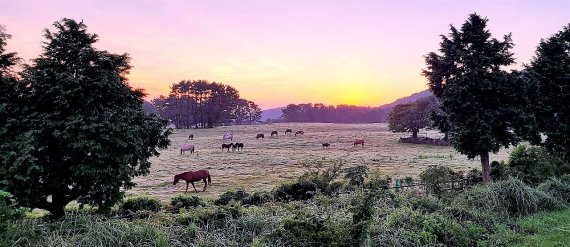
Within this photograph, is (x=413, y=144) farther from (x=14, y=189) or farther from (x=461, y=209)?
(x=14, y=189)

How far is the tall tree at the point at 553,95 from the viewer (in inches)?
709

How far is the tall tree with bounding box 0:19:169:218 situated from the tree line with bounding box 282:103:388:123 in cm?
13782

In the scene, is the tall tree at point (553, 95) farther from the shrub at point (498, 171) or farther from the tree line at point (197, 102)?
the tree line at point (197, 102)

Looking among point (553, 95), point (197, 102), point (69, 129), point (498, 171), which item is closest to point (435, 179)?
point (498, 171)

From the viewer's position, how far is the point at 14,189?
862 cm

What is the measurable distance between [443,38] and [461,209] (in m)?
9.79

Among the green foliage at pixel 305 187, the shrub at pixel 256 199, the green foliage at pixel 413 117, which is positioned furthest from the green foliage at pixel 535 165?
the green foliage at pixel 413 117

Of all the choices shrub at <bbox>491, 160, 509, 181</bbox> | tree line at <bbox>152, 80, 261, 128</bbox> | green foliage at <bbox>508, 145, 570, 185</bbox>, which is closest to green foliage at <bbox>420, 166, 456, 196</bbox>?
green foliage at <bbox>508, 145, 570, 185</bbox>

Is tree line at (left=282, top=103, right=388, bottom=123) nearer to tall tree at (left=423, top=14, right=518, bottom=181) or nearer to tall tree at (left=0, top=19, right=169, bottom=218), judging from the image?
tall tree at (left=423, top=14, right=518, bottom=181)

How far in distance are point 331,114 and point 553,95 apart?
140 metres

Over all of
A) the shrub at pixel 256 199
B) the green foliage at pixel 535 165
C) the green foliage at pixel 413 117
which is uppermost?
the green foliage at pixel 413 117

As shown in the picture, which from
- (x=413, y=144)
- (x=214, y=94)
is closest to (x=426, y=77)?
(x=413, y=144)

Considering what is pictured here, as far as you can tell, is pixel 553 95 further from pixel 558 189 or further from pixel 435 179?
pixel 435 179

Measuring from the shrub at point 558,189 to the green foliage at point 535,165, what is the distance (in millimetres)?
2262
